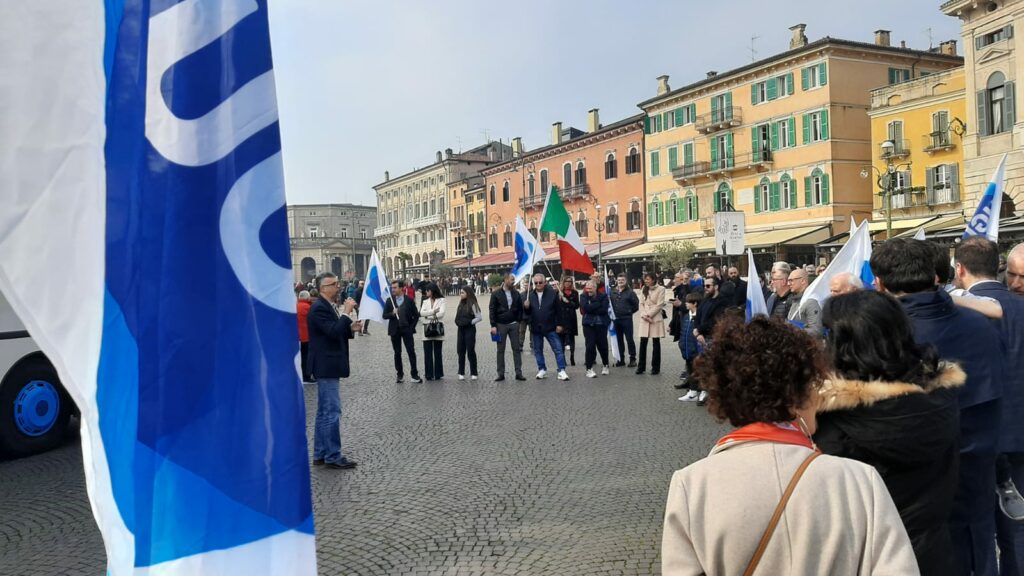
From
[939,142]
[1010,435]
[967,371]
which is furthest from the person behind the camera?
[939,142]

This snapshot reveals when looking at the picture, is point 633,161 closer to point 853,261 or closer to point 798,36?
point 798,36

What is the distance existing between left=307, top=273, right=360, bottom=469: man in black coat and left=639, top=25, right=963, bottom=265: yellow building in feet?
110

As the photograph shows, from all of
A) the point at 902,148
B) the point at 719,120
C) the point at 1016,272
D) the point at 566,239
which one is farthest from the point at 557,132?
the point at 1016,272

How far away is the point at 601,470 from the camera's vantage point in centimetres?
664

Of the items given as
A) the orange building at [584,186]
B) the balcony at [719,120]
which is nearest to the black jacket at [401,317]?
the orange building at [584,186]

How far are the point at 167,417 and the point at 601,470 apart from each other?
17.7 feet

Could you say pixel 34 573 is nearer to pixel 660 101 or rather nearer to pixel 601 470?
pixel 601 470

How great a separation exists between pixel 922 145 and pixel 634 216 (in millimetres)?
20385

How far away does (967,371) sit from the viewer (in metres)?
2.86

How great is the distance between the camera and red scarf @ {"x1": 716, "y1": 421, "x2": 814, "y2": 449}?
1.73m

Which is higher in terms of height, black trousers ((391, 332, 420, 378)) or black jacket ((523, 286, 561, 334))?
black jacket ((523, 286, 561, 334))

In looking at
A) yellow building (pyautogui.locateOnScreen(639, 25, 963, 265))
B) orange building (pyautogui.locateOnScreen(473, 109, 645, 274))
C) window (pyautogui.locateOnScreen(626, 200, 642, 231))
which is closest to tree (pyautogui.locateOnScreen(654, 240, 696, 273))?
yellow building (pyautogui.locateOnScreen(639, 25, 963, 265))

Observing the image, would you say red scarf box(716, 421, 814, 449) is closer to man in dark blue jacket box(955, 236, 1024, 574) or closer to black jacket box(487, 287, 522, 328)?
man in dark blue jacket box(955, 236, 1024, 574)

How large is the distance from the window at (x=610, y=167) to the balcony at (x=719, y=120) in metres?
8.59
